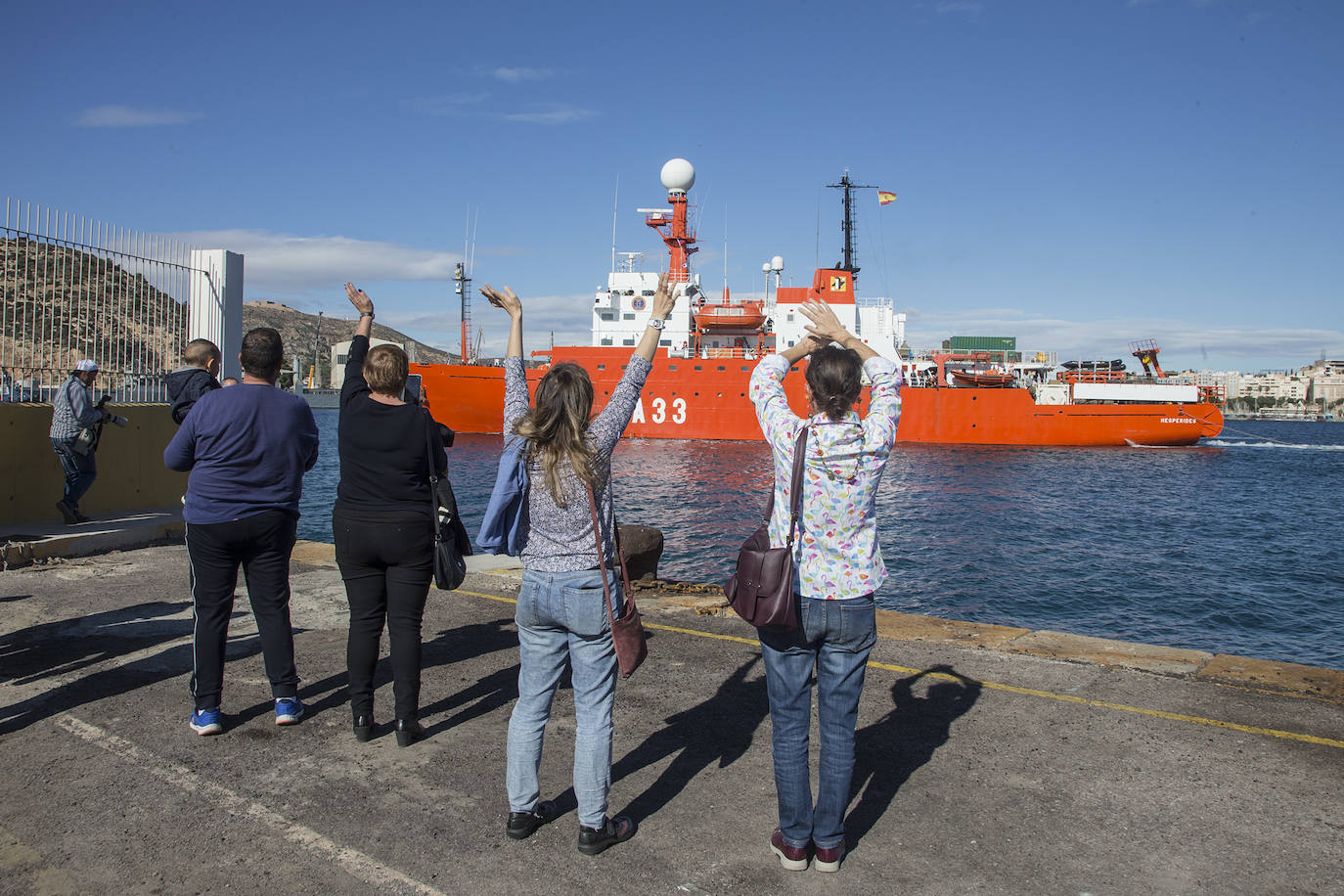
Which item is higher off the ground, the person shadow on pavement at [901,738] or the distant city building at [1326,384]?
the distant city building at [1326,384]

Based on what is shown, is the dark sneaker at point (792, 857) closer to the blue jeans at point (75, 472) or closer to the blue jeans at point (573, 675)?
the blue jeans at point (573, 675)

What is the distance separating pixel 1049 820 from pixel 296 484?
3.20 m

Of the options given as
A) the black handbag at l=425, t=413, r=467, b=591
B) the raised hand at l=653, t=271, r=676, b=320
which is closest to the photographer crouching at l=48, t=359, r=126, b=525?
the black handbag at l=425, t=413, r=467, b=591

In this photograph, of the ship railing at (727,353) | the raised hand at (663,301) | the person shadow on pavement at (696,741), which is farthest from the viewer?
the ship railing at (727,353)

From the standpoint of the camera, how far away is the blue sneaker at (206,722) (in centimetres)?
346

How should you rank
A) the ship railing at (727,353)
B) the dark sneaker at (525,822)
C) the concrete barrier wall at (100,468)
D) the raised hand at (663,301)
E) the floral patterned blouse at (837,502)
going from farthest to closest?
the ship railing at (727,353) < the concrete barrier wall at (100,468) < the raised hand at (663,301) < the dark sneaker at (525,822) < the floral patterned blouse at (837,502)

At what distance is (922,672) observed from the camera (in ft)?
14.2

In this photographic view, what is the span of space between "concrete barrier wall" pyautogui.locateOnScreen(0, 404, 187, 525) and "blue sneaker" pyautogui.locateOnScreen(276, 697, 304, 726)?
4889mm

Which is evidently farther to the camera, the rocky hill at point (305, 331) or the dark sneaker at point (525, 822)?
the rocky hill at point (305, 331)

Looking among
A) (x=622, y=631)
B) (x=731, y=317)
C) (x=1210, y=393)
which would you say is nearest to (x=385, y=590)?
(x=622, y=631)

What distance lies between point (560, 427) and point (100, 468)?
7.37m

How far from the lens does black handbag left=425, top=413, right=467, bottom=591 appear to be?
3.31m

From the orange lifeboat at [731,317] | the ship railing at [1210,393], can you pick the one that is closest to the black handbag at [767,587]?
the orange lifeboat at [731,317]

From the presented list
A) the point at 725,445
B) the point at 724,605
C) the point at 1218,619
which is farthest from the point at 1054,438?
the point at 724,605
